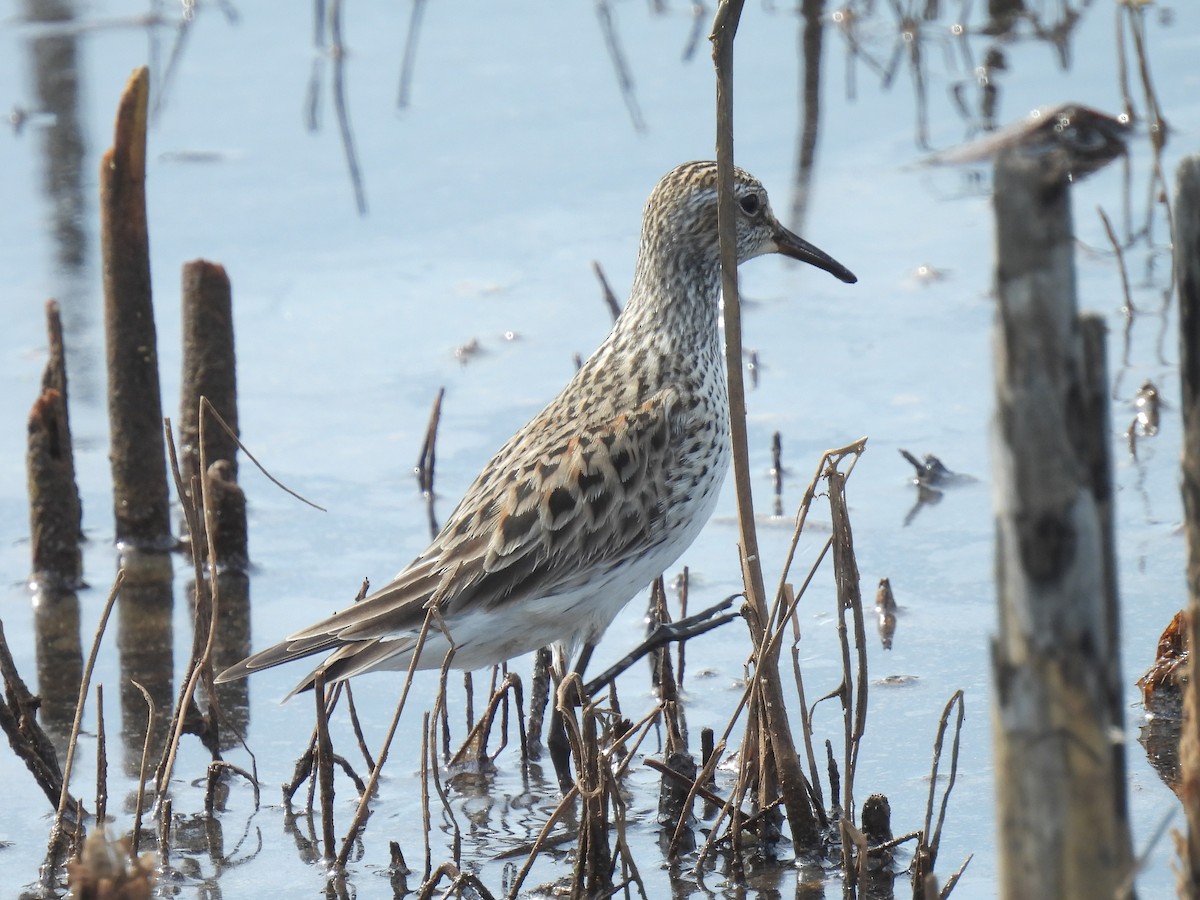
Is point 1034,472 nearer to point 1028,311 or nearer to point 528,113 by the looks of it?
point 1028,311

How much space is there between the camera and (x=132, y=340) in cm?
717

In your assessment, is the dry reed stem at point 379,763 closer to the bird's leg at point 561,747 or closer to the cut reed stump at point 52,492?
the bird's leg at point 561,747

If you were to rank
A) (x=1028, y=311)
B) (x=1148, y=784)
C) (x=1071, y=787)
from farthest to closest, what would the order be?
1. (x=1148, y=784)
2. (x=1071, y=787)
3. (x=1028, y=311)

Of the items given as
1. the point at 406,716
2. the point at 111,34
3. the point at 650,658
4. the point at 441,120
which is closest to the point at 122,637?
the point at 406,716

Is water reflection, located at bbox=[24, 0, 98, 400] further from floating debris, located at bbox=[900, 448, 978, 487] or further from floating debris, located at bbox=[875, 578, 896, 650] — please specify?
floating debris, located at bbox=[875, 578, 896, 650]

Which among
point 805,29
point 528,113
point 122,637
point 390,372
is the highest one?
point 805,29

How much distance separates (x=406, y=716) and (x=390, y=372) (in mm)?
2834

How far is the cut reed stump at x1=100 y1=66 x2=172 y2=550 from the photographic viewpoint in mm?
6883

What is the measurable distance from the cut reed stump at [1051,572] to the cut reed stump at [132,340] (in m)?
4.63

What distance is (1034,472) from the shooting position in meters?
2.92

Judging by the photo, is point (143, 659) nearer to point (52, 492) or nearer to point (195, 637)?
point (52, 492)

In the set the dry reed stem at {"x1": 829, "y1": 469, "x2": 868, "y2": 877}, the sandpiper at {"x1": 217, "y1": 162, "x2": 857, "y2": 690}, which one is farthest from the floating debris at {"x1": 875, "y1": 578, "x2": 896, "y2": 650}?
the dry reed stem at {"x1": 829, "y1": 469, "x2": 868, "y2": 877}

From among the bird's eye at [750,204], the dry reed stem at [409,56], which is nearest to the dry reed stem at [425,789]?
the bird's eye at [750,204]

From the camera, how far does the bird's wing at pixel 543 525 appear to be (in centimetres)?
548
